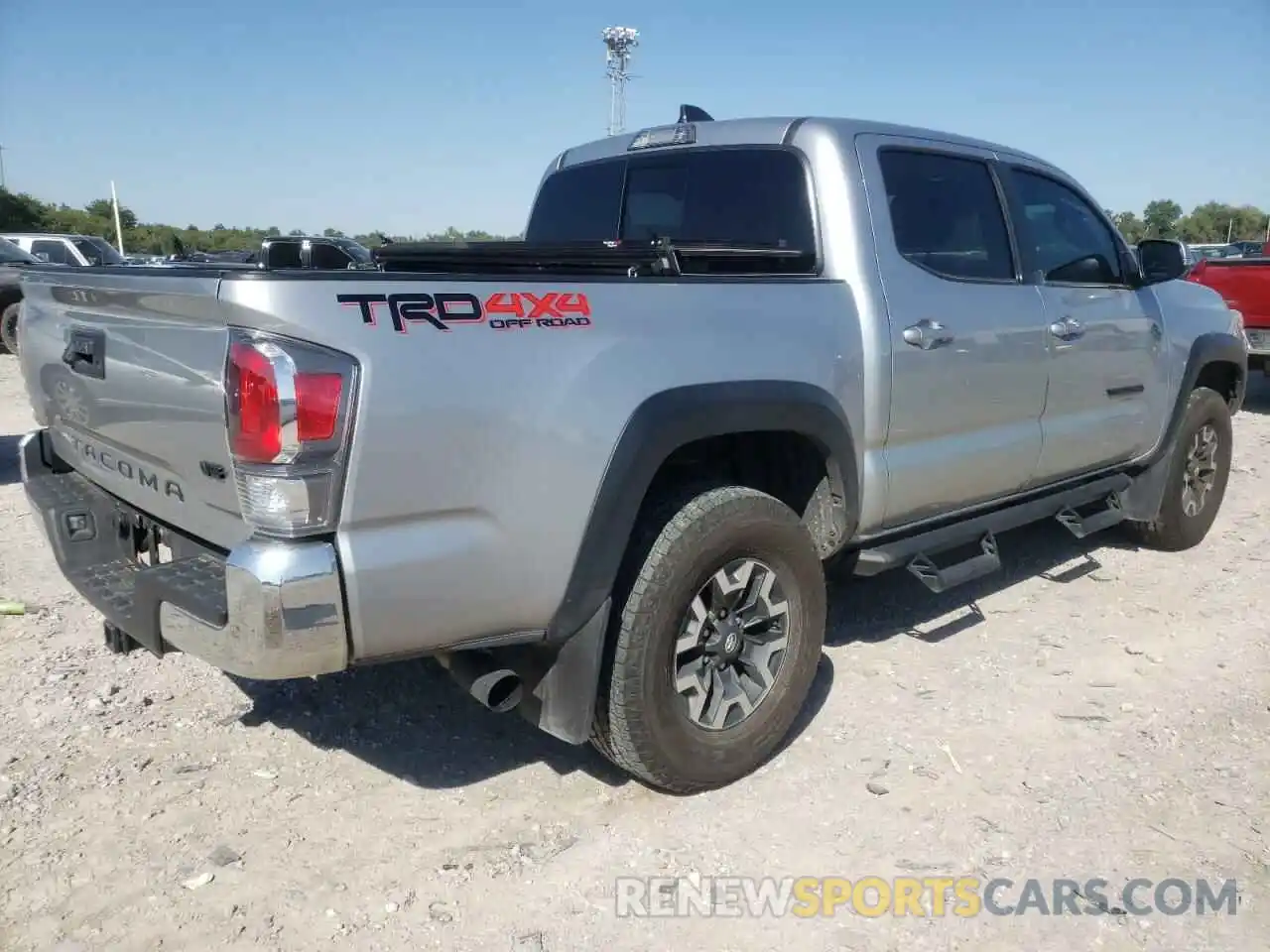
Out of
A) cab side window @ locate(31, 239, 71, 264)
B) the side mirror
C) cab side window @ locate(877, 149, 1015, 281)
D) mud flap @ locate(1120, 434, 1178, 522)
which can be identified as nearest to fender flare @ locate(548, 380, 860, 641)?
cab side window @ locate(877, 149, 1015, 281)

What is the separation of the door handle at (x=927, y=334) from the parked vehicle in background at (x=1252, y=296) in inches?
307

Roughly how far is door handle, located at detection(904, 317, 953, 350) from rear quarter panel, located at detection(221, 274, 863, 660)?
935mm

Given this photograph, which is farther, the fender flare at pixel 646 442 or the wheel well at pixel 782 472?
the wheel well at pixel 782 472

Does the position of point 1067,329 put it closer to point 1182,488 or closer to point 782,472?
point 782,472

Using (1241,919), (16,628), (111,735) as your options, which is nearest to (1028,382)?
(1241,919)

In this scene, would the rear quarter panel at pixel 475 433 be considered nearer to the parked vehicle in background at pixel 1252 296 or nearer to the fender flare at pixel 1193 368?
the fender flare at pixel 1193 368

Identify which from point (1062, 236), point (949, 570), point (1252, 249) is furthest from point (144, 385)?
point (1252, 249)

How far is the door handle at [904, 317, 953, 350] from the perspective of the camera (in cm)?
337

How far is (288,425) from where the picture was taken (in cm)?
208

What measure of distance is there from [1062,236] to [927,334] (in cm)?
145

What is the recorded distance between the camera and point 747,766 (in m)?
3.09

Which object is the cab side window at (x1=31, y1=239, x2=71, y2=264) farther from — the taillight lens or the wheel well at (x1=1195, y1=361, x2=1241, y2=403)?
the taillight lens

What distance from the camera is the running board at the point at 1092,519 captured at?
461 cm

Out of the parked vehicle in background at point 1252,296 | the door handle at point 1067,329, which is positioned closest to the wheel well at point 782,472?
the door handle at point 1067,329
